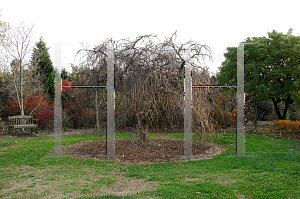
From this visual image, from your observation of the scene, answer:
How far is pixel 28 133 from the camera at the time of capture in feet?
35.0

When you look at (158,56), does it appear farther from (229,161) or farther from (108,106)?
(229,161)

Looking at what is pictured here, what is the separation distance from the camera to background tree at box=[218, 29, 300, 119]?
10.2m

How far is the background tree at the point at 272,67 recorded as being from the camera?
1017cm

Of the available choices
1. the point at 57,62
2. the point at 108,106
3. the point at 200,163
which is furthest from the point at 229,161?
the point at 57,62

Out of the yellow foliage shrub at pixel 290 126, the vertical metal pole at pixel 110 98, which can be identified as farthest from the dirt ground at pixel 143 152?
the yellow foliage shrub at pixel 290 126

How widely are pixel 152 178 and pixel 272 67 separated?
9.44 metres

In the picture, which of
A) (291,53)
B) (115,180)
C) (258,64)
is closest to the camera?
(115,180)

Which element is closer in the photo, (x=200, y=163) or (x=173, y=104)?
(x=200, y=163)

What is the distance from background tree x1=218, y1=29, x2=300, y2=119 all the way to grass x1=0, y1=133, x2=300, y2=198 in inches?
201

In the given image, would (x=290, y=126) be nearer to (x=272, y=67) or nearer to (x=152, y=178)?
(x=272, y=67)

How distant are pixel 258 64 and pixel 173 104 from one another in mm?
7012

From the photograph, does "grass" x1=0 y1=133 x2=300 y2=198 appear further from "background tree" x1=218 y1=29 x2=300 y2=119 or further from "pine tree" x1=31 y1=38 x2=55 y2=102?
"pine tree" x1=31 y1=38 x2=55 y2=102

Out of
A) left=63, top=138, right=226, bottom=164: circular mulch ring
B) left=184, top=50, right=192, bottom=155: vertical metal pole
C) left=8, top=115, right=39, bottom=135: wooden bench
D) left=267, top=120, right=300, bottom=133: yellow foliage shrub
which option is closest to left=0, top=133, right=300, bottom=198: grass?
left=63, top=138, right=226, bottom=164: circular mulch ring

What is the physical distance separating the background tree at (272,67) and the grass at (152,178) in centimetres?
510
